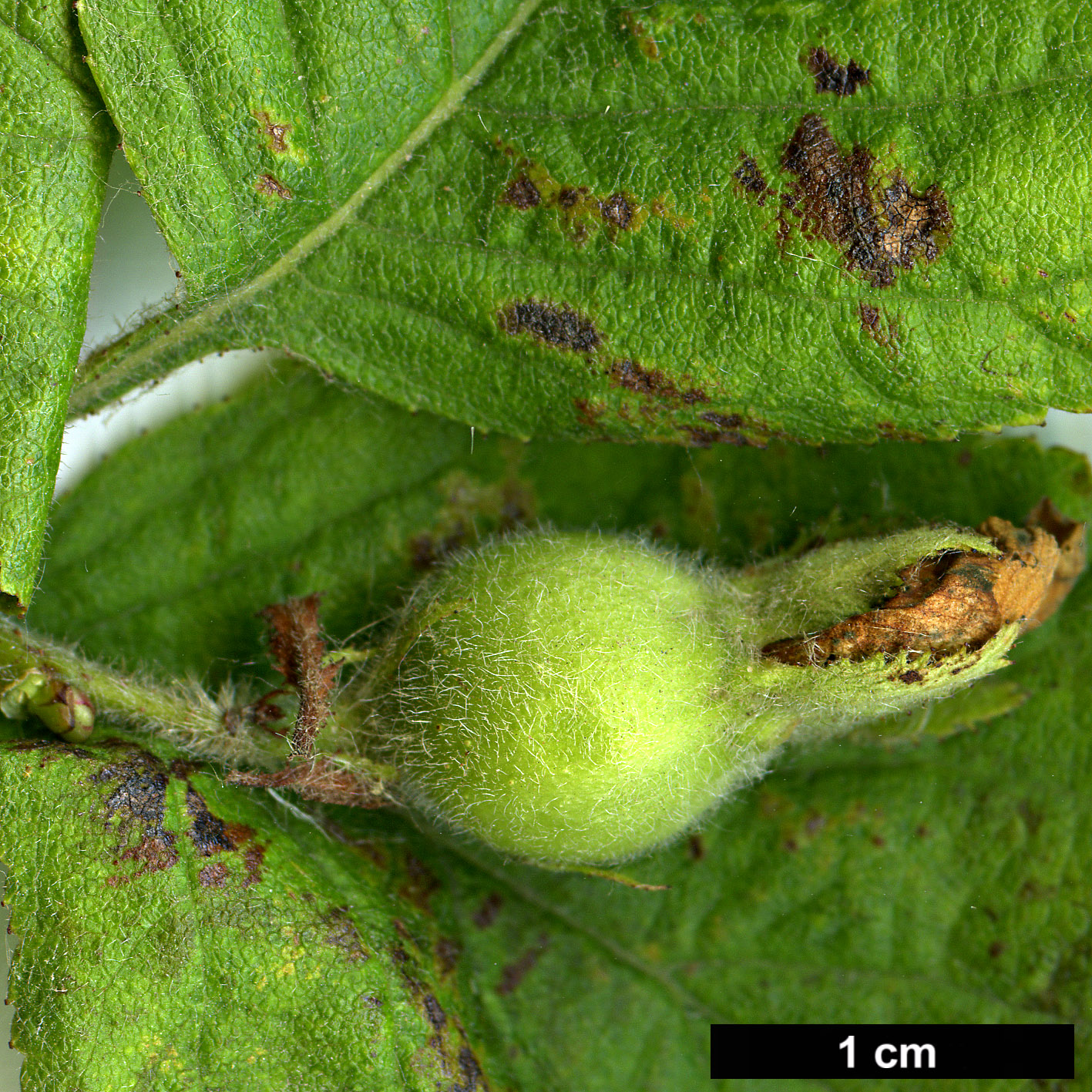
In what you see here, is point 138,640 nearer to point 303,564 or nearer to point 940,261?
point 303,564

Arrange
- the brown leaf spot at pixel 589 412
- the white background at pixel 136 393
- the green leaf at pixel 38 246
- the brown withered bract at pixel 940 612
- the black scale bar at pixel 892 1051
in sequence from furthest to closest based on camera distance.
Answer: the white background at pixel 136 393 < the black scale bar at pixel 892 1051 < the brown leaf spot at pixel 589 412 < the brown withered bract at pixel 940 612 < the green leaf at pixel 38 246

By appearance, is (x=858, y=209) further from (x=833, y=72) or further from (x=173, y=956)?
(x=173, y=956)

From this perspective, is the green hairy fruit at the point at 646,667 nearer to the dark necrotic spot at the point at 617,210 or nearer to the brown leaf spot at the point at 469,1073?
the brown leaf spot at the point at 469,1073


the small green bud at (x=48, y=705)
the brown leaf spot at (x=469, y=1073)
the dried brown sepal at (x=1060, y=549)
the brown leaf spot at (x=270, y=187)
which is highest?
the brown leaf spot at (x=270, y=187)

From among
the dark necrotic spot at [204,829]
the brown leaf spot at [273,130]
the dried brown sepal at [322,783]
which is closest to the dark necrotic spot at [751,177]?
the brown leaf spot at [273,130]

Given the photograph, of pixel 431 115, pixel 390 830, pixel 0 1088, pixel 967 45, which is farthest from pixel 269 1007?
pixel 967 45

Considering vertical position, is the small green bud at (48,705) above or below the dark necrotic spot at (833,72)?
below

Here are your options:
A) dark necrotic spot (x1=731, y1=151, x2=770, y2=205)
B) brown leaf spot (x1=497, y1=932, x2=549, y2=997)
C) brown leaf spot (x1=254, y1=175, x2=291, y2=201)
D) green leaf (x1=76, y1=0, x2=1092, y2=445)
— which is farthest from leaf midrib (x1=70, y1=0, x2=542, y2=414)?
brown leaf spot (x1=497, y1=932, x2=549, y2=997)
